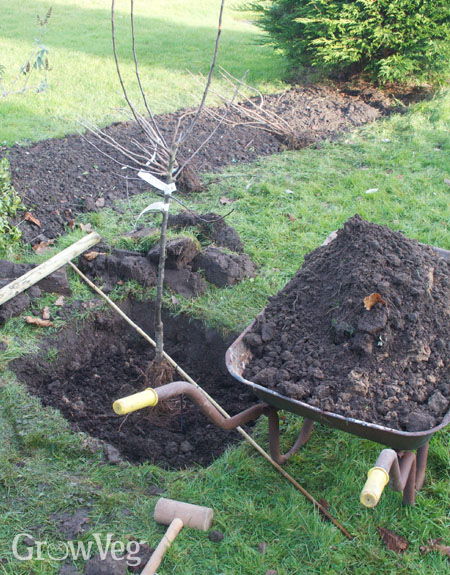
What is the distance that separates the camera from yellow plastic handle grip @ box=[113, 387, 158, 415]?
7.03 ft

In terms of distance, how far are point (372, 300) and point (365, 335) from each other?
0.20m

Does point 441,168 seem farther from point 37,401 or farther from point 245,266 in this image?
point 37,401

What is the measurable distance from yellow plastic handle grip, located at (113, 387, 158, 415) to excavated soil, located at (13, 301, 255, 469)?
3.08 ft

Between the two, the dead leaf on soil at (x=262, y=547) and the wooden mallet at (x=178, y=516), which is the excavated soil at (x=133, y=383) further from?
the dead leaf on soil at (x=262, y=547)

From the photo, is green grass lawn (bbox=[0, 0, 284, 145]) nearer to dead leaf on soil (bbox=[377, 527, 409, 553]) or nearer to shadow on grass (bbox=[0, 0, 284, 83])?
shadow on grass (bbox=[0, 0, 284, 83])

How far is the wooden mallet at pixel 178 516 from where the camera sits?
250 centimetres

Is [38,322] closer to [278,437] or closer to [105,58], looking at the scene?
[278,437]

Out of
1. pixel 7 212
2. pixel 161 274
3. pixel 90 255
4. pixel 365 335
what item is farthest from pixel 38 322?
pixel 365 335

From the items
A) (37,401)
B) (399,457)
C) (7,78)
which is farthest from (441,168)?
(7,78)

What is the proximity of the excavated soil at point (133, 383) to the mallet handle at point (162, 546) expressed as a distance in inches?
21.8

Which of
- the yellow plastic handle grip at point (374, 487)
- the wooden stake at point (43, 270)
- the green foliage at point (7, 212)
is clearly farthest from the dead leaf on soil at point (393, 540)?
the green foliage at point (7, 212)

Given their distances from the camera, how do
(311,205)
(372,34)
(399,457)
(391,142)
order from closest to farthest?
(399,457)
(311,205)
(391,142)
(372,34)

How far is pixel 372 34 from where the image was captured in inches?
336

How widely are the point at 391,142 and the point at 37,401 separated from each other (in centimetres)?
590
